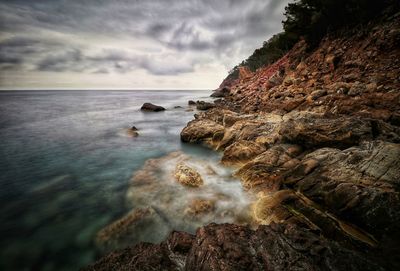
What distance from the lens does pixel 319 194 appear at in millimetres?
5652

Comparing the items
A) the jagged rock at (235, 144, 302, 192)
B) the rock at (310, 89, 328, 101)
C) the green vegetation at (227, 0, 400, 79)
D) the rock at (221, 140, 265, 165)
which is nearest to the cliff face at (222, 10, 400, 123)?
the rock at (310, 89, 328, 101)

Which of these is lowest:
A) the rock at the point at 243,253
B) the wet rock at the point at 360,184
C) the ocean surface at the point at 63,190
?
the ocean surface at the point at 63,190

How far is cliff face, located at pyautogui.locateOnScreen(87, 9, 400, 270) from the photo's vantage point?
382 cm

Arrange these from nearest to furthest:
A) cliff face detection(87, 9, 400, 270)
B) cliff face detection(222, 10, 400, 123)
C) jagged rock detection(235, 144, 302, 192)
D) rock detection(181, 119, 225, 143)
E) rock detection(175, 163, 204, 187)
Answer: cliff face detection(87, 9, 400, 270), jagged rock detection(235, 144, 302, 192), rock detection(175, 163, 204, 187), cliff face detection(222, 10, 400, 123), rock detection(181, 119, 225, 143)

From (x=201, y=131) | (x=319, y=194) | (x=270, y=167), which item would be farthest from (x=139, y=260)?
(x=201, y=131)

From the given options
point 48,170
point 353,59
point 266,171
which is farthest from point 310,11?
point 48,170

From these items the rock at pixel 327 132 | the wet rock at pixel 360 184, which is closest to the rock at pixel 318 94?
the rock at pixel 327 132

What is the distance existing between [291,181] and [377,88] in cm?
836

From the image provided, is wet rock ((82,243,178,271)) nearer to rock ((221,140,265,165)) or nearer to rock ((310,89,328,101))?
rock ((221,140,265,165))

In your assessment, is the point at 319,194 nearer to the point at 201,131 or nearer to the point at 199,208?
the point at 199,208

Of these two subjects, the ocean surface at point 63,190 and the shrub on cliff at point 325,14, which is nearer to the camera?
the ocean surface at point 63,190

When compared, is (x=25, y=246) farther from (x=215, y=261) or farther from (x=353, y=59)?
(x=353, y=59)

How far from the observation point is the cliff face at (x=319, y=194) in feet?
12.5

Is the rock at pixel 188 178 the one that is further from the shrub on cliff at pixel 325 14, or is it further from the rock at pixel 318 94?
the shrub on cliff at pixel 325 14
